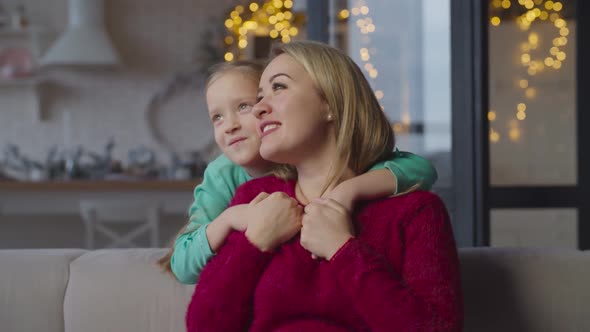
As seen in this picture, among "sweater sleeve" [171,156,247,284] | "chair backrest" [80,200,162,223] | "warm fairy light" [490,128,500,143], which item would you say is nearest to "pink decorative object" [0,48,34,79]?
"chair backrest" [80,200,162,223]

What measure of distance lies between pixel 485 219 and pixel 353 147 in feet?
5.14

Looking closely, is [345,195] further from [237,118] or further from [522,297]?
[522,297]

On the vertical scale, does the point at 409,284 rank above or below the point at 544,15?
below

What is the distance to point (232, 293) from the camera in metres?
1.22

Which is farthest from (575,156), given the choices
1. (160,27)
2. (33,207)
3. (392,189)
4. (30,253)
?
(160,27)

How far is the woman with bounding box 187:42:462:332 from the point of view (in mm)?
1130

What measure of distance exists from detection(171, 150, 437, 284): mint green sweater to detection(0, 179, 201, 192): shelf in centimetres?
303

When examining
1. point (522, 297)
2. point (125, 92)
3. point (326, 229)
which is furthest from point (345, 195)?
point (125, 92)

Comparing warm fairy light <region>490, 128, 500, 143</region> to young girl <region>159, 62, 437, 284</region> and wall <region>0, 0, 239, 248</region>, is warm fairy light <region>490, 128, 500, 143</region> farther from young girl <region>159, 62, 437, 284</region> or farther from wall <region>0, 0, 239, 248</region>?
wall <region>0, 0, 239, 248</region>

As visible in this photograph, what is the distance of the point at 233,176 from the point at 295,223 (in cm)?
33

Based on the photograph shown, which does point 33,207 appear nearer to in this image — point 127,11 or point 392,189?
point 127,11

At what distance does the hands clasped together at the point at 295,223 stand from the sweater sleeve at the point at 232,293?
0.08ft

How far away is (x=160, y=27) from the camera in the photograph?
231 inches

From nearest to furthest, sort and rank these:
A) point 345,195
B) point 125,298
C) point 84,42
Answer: point 345,195, point 125,298, point 84,42
